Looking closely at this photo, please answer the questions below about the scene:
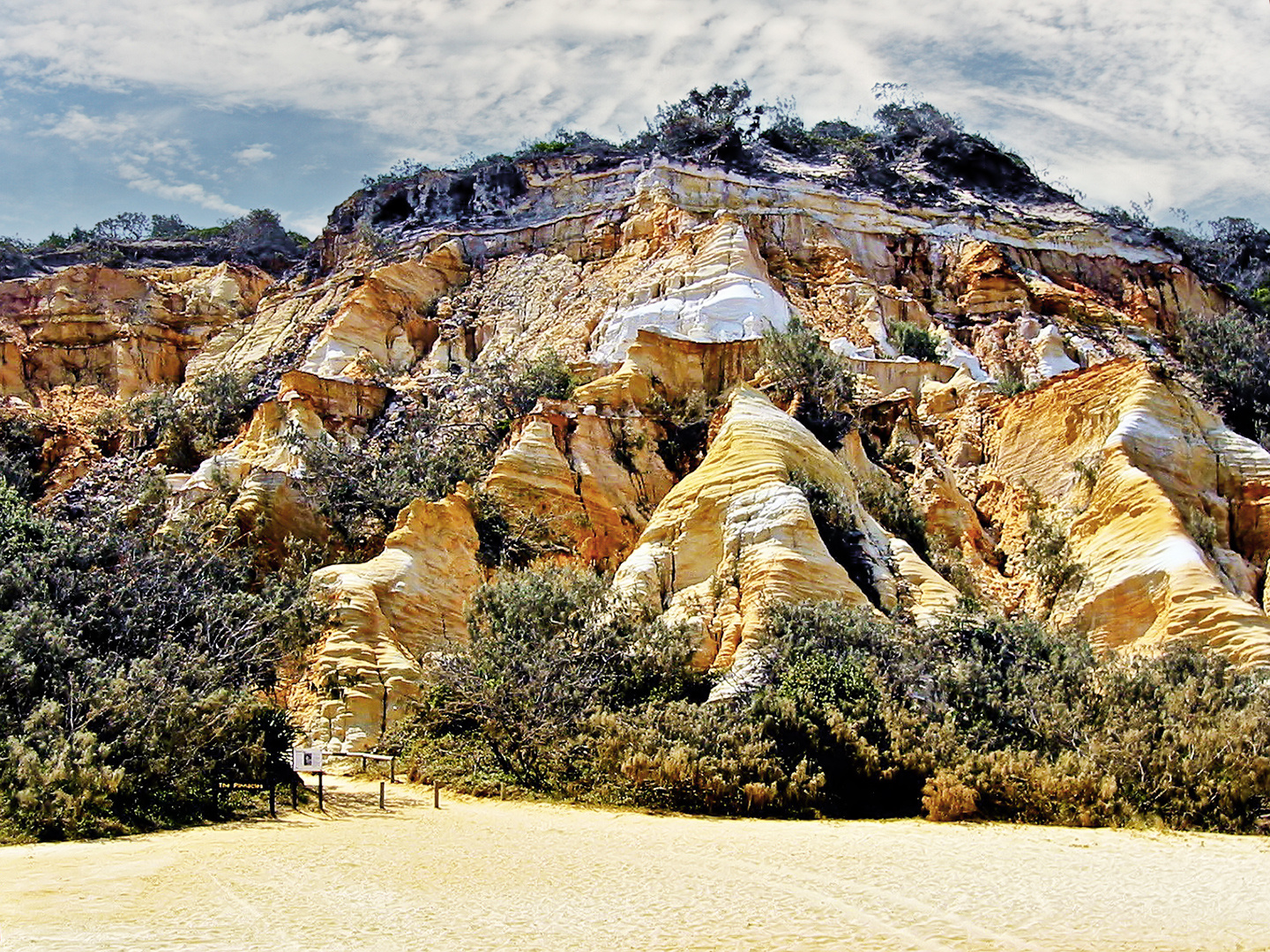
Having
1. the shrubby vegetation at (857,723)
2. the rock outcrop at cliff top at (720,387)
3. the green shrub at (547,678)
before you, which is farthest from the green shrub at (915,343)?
the green shrub at (547,678)

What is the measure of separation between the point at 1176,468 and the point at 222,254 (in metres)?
44.5

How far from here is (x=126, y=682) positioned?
12.8 metres

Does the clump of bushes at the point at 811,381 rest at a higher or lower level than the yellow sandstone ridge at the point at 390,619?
higher

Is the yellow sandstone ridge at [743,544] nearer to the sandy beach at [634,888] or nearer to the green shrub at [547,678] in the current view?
the green shrub at [547,678]

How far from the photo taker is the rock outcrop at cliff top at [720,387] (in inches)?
758

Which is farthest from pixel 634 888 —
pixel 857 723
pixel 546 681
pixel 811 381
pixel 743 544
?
pixel 811 381

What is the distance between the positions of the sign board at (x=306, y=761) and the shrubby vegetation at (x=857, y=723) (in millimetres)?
2263

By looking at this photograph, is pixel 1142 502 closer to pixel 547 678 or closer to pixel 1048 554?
pixel 1048 554

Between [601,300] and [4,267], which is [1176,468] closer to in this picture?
[601,300]

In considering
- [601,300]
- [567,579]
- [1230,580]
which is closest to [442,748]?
[567,579]

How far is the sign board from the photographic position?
45.5 ft

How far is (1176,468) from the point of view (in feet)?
76.9

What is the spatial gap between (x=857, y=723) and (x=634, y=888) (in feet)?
19.8

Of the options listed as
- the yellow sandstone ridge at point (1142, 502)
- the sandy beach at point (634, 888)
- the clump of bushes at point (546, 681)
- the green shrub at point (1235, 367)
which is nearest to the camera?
the sandy beach at point (634, 888)
